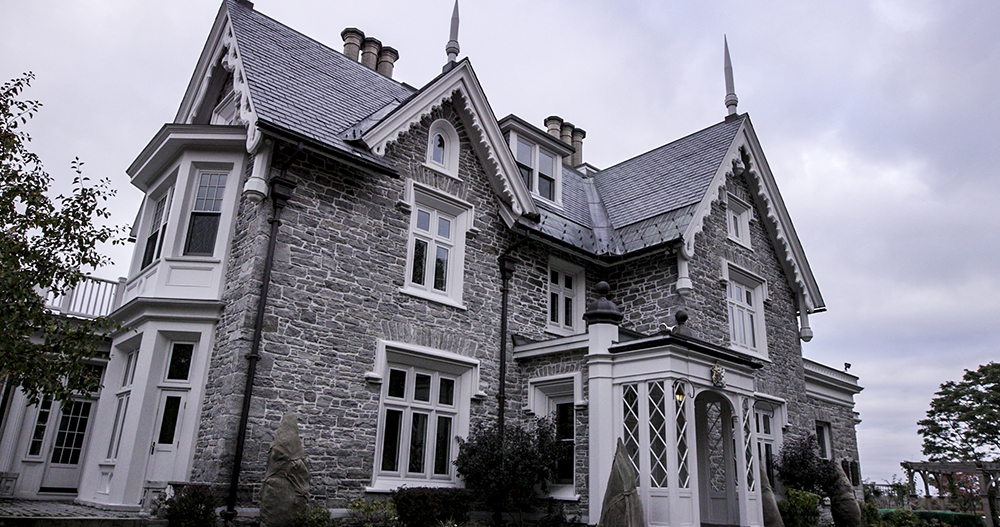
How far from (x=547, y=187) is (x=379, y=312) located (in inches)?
287

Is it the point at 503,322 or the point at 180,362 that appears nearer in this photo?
the point at 180,362

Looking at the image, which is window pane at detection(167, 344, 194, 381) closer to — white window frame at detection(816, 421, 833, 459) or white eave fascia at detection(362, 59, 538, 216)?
white eave fascia at detection(362, 59, 538, 216)

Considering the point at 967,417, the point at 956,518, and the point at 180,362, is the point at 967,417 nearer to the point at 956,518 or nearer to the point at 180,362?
the point at 956,518

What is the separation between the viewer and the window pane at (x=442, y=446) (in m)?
12.9

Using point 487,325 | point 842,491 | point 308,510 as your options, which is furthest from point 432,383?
point 842,491

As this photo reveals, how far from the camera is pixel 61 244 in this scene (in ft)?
31.6

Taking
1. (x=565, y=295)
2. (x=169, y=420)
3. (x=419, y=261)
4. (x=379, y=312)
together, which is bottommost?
(x=169, y=420)

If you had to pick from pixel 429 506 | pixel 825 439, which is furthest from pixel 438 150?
pixel 825 439

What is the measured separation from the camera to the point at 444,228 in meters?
14.3

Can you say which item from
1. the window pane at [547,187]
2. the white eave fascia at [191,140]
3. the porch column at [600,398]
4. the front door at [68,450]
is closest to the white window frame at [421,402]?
the porch column at [600,398]

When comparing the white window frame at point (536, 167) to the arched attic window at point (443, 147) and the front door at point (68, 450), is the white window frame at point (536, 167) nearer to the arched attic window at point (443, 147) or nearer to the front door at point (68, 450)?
the arched attic window at point (443, 147)

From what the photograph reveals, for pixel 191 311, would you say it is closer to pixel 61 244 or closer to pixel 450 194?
pixel 61 244

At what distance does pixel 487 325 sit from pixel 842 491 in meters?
9.58

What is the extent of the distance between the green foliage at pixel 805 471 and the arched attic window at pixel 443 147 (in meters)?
10.6
